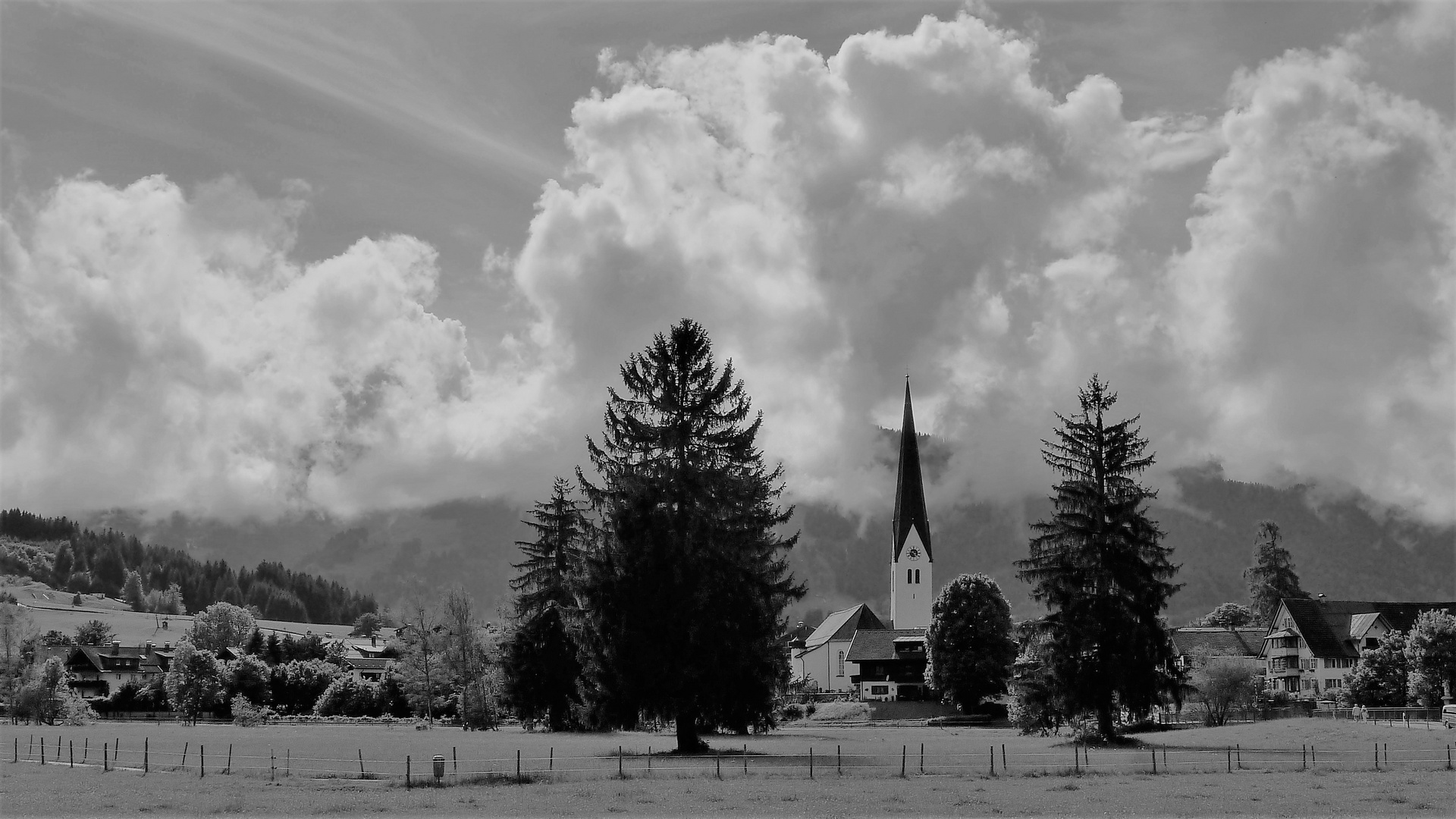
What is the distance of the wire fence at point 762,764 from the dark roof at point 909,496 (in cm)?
13494

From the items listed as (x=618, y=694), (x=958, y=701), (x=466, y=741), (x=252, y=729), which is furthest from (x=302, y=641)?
(x=618, y=694)

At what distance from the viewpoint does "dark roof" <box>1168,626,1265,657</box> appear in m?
132

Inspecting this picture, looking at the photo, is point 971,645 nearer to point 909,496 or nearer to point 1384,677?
point 1384,677

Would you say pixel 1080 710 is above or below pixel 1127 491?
below

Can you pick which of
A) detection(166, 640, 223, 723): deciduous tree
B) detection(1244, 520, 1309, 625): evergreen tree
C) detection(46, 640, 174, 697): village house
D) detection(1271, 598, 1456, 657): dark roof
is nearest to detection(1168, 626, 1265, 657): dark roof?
detection(1271, 598, 1456, 657): dark roof

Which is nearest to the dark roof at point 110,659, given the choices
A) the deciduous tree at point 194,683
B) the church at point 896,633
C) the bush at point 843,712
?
the deciduous tree at point 194,683

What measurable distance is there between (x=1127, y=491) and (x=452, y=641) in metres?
59.5

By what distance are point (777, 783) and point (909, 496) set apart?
15581 centimetres

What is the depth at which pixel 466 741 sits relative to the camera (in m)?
70.6

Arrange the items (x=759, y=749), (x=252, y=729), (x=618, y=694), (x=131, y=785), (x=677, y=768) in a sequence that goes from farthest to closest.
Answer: (x=252, y=729), (x=759, y=749), (x=618, y=694), (x=677, y=768), (x=131, y=785)

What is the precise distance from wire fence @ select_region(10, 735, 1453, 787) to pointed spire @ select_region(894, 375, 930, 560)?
135m

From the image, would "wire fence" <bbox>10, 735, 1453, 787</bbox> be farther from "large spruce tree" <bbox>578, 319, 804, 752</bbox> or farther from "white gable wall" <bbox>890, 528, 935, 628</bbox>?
"white gable wall" <bbox>890, 528, 935, 628</bbox>

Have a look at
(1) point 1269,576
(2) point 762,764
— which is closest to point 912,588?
(1) point 1269,576

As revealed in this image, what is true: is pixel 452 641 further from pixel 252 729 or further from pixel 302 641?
pixel 302 641
